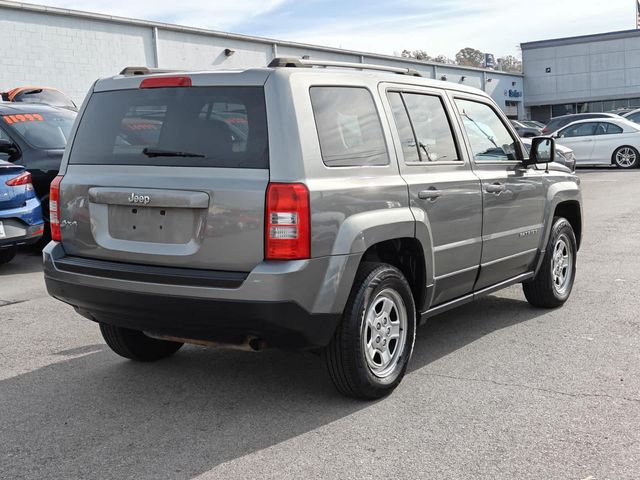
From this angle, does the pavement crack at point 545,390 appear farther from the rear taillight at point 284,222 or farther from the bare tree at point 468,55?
the bare tree at point 468,55

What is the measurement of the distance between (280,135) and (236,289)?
80 cm

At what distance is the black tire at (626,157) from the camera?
73.5 feet

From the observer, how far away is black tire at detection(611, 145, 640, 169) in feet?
73.5

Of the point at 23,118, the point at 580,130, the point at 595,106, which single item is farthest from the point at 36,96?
the point at 595,106

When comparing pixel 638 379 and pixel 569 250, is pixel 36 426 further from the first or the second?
pixel 569 250

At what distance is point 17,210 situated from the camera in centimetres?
861

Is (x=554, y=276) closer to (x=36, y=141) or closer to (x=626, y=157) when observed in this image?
(x=36, y=141)

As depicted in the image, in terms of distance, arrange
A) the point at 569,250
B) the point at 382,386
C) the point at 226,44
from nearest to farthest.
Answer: the point at 382,386
the point at 569,250
the point at 226,44

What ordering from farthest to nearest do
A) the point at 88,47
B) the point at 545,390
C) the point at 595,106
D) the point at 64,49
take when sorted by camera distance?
the point at 595,106 → the point at 88,47 → the point at 64,49 → the point at 545,390

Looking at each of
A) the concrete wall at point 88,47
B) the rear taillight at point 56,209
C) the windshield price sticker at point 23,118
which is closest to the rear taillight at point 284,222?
the rear taillight at point 56,209

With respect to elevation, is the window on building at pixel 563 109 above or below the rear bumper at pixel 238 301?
above

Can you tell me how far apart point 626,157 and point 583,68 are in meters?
37.6

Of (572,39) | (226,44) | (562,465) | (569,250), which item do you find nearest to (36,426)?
(562,465)

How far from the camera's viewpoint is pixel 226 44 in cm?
3170
